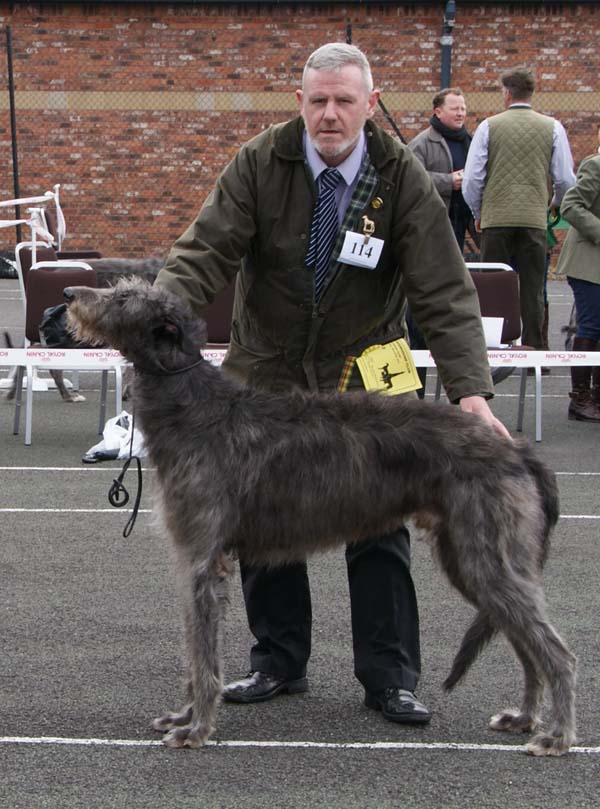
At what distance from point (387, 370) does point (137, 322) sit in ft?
3.18

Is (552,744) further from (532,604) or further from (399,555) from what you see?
(399,555)

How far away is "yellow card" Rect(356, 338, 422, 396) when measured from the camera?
173 inches

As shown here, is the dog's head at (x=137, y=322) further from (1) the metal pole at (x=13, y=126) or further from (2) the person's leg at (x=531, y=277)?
(1) the metal pole at (x=13, y=126)

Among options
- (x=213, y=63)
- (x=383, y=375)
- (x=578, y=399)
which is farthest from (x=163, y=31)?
(x=383, y=375)

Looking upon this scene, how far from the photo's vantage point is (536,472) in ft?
13.3

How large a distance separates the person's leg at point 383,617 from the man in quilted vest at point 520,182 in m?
6.68

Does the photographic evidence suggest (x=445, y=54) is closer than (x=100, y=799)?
No

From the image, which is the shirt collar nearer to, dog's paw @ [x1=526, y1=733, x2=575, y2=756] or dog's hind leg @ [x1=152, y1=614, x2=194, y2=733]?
dog's hind leg @ [x1=152, y1=614, x2=194, y2=733]

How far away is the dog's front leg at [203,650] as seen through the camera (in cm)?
392

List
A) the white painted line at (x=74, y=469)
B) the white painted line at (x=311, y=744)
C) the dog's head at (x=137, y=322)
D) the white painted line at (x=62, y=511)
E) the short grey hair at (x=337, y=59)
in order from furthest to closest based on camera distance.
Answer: the white painted line at (x=74, y=469), the white painted line at (x=62, y=511), the short grey hair at (x=337, y=59), the white painted line at (x=311, y=744), the dog's head at (x=137, y=322)

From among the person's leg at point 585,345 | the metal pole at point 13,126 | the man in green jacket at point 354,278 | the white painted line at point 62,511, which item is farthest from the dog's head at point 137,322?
the metal pole at point 13,126

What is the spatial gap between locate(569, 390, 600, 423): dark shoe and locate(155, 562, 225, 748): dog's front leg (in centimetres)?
690

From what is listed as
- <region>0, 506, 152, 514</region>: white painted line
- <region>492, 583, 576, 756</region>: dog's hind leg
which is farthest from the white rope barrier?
<region>492, 583, 576, 756</region>: dog's hind leg

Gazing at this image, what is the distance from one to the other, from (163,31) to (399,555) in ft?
61.9
